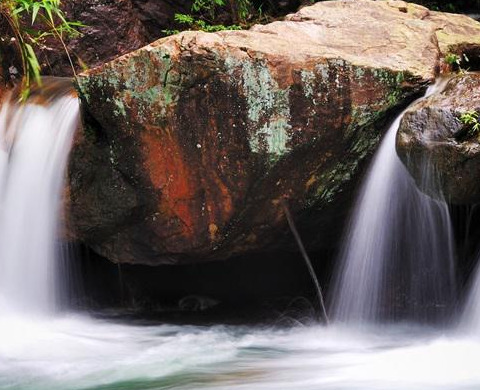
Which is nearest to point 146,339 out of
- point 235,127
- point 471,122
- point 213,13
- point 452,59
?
point 235,127

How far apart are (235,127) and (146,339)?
1.74 meters

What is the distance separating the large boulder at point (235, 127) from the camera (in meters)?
4.64

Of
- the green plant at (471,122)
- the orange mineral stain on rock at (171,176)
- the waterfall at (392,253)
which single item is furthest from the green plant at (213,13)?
the green plant at (471,122)

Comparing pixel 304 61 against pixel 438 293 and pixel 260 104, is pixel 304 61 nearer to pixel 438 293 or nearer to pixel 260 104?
pixel 260 104

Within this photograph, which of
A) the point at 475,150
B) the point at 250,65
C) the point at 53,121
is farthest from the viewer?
the point at 53,121

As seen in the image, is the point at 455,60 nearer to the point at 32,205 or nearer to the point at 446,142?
the point at 446,142

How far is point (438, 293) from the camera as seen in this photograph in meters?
5.07

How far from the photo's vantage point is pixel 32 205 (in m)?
5.50

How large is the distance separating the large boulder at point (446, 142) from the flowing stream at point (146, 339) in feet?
1.29

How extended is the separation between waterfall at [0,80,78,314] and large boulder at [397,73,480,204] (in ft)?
8.72

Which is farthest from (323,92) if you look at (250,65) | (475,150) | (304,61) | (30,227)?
(30,227)

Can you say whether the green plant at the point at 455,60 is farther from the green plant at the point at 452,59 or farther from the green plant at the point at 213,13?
the green plant at the point at 213,13

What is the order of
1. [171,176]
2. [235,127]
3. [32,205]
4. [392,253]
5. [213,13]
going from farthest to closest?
1. [213,13]
2. [32,205]
3. [392,253]
4. [171,176]
5. [235,127]

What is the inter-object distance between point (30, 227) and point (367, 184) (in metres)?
2.74
